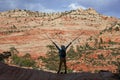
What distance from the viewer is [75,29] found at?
214ft

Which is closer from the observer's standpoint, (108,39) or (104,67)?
(104,67)

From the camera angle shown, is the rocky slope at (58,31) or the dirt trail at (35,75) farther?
the rocky slope at (58,31)

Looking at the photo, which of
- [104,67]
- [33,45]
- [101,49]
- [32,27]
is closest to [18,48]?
[33,45]

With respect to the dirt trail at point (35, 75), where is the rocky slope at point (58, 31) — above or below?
above

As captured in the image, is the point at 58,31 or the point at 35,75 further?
the point at 58,31

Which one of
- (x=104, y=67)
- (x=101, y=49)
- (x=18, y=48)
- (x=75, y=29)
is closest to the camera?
(x=104, y=67)

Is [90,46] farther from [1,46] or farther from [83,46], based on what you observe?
[1,46]

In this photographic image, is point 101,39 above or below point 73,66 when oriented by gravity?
above

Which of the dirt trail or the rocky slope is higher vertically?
the rocky slope

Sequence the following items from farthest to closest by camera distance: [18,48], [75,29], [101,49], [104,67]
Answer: [75,29]
[18,48]
[101,49]
[104,67]

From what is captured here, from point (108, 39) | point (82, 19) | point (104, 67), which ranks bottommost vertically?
Answer: point (104, 67)

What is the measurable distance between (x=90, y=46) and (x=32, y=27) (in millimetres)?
13422

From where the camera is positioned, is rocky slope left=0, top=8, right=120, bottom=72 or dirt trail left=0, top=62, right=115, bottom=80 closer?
dirt trail left=0, top=62, right=115, bottom=80

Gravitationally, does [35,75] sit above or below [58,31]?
below
